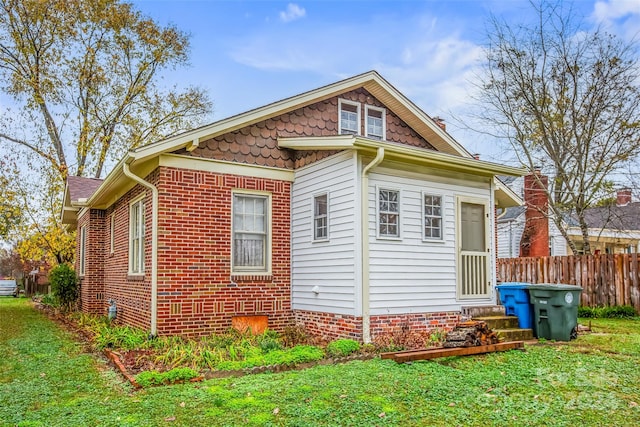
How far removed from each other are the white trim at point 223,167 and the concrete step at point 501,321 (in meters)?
4.75

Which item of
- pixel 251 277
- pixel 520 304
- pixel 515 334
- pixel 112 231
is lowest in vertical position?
pixel 515 334

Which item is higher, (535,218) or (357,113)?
(357,113)

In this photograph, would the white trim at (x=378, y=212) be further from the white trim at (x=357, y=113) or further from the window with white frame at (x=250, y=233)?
the white trim at (x=357, y=113)

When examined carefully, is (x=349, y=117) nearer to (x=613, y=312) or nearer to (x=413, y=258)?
(x=413, y=258)

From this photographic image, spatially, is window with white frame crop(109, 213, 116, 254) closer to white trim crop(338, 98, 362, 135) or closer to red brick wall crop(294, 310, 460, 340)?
red brick wall crop(294, 310, 460, 340)

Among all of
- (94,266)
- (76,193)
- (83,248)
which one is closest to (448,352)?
(94,266)

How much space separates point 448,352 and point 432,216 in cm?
306

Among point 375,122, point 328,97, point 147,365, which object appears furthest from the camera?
point 375,122

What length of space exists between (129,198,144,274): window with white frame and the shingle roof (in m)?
4.10

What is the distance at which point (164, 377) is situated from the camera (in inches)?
253

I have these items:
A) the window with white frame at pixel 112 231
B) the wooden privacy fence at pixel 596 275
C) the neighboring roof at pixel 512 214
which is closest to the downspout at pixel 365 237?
the window with white frame at pixel 112 231

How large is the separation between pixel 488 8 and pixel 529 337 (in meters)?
12.4

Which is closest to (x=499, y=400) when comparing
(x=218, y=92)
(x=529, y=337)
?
(x=529, y=337)

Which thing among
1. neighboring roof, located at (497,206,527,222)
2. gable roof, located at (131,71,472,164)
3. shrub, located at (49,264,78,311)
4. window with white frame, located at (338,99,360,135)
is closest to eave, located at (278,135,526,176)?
gable roof, located at (131,71,472,164)
